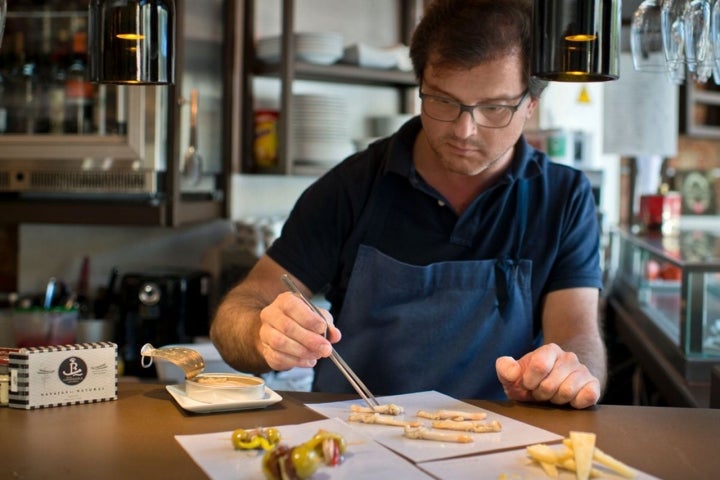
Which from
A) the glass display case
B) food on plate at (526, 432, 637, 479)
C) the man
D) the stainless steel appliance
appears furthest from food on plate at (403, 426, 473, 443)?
the stainless steel appliance

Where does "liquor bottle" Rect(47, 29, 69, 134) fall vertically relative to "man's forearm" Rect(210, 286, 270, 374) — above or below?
above

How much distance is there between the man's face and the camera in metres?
1.82

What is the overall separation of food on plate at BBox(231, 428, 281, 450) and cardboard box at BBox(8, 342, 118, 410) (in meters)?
0.32

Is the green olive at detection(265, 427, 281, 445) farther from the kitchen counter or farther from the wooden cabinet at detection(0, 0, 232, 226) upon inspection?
the wooden cabinet at detection(0, 0, 232, 226)

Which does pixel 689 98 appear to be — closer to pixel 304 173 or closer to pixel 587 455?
pixel 304 173

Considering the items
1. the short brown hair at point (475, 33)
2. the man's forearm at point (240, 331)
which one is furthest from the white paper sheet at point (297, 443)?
the short brown hair at point (475, 33)

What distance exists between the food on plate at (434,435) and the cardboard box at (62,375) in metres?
0.47

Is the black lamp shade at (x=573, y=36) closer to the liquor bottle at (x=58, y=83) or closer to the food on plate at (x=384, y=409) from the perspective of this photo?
the food on plate at (x=384, y=409)

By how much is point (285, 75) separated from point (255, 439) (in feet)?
7.82

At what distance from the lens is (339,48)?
359 cm

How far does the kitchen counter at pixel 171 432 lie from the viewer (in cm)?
115

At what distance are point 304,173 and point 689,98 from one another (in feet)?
11.8

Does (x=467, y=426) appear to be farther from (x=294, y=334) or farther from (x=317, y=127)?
(x=317, y=127)

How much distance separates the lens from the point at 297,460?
109 centimetres
